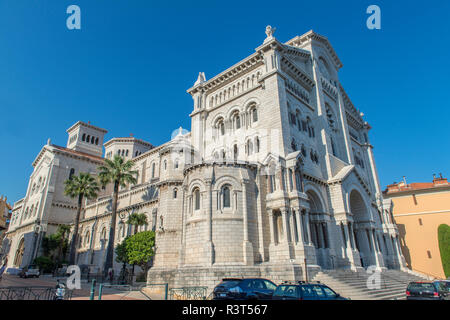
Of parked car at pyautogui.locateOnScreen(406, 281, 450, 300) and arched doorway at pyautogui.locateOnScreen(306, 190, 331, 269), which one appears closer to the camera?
parked car at pyautogui.locateOnScreen(406, 281, 450, 300)

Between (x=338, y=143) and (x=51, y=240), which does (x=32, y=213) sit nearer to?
(x=51, y=240)

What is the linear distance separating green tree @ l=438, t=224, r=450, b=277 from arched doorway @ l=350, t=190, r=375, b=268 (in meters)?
13.3

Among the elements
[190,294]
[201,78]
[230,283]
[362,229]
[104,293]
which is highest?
[201,78]

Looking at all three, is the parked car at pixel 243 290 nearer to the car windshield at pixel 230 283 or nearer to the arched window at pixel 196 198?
the car windshield at pixel 230 283

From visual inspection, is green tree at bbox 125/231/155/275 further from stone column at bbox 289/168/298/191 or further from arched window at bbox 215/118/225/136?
stone column at bbox 289/168/298/191

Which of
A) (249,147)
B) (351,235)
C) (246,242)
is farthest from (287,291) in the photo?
(351,235)

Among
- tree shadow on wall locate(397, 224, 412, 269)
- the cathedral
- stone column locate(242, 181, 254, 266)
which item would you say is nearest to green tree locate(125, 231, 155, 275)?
the cathedral

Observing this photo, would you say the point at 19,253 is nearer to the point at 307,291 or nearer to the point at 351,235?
the point at 351,235

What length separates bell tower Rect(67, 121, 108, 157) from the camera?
66750 mm

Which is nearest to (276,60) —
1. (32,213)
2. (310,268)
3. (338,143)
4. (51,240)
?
(338,143)

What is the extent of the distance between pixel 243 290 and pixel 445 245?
36.5m

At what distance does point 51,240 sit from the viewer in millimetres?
46844

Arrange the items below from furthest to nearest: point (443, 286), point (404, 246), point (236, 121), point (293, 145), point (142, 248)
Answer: point (404, 246) < point (236, 121) < point (142, 248) < point (293, 145) < point (443, 286)

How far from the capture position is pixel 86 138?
224 ft
